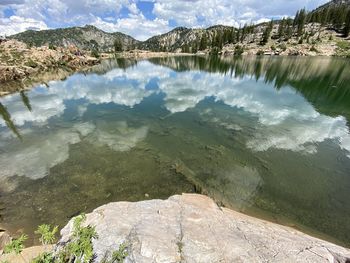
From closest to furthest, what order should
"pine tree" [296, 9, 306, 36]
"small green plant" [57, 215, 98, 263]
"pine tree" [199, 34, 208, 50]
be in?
"small green plant" [57, 215, 98, 263], "pine tree" [296, 9, 306, 36], "pine tree" [199, 34, 208, 50]

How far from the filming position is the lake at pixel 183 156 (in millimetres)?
13281

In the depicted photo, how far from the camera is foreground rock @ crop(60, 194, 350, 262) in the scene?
22.5ft

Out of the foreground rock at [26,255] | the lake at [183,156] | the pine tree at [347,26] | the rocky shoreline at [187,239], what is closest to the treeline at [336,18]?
the pine tree at [347,26]

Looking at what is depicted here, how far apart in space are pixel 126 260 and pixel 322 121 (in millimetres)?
28387

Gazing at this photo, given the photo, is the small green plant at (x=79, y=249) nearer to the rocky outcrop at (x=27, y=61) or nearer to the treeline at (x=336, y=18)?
the rocky outcrop at (x=27, y=61)

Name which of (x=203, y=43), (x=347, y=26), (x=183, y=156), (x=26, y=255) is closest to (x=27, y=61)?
(x=183, y=156)

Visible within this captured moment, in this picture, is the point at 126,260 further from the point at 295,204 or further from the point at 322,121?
the point at 322,121

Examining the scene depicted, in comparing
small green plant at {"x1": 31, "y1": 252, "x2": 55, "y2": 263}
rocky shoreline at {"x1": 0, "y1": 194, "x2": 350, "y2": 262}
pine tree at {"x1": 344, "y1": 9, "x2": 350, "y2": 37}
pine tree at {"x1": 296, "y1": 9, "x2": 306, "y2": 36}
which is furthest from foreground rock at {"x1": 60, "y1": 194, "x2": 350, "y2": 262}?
pine tree at {"x1": 296, "y1": 9, "x2": 306, "y2": 36}

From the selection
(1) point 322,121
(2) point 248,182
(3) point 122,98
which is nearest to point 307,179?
(2) point 248,182

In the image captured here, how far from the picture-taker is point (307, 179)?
15.4 m

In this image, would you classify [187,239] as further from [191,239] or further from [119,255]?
[119,255]

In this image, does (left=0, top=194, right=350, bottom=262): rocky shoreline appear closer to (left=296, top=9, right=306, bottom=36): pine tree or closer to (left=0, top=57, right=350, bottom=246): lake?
(left=0, top=57, right=350, bottom=246): lake

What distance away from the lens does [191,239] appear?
25.0 ft

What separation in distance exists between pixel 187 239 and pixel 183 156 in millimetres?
11379
